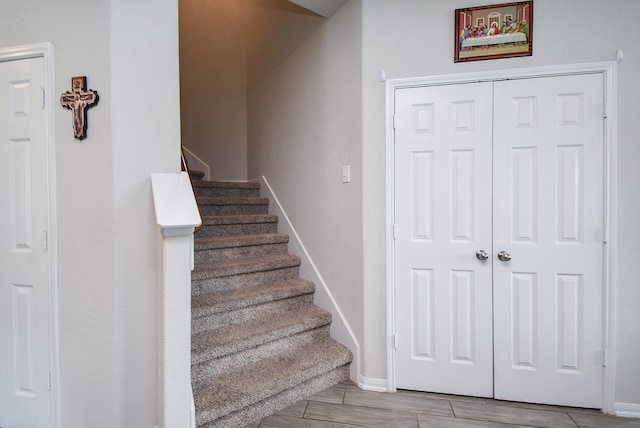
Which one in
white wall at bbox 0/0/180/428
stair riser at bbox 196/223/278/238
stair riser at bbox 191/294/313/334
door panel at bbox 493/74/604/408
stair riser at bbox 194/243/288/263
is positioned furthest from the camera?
stair riser at bbox 196/223/278/238

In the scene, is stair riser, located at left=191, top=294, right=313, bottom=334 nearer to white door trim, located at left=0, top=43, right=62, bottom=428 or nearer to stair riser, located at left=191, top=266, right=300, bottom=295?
stair riser, located at left=191, top=266, right=300, bottom=295

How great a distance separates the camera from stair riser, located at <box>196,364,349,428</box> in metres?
1.86

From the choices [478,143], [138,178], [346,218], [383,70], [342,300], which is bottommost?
[342,300]

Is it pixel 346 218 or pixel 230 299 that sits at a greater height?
pixel 346 218

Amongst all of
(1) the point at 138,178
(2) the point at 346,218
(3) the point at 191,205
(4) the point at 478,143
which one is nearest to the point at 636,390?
(4) the point at 478,143

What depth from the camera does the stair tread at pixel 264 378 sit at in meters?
1.83

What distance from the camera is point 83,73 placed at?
169 centimetres

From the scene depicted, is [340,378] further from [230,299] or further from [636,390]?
[636,390]

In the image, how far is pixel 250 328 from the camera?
90.4 inches

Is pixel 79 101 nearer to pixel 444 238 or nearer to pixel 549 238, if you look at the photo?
pixel 444 238

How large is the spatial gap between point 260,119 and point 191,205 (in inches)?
92.7

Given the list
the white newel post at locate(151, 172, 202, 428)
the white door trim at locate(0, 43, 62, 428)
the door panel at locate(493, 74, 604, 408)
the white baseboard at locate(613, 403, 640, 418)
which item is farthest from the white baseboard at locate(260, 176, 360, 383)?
the white door trim at locate(0, 43, 62, 428)

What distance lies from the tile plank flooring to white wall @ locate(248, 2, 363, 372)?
468 millimetres

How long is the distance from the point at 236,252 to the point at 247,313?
0.58m
